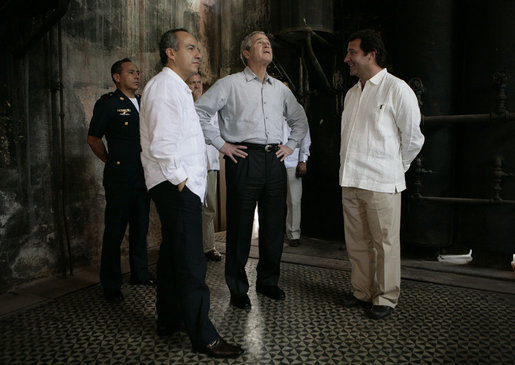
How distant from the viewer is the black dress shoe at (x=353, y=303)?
9.42 ft

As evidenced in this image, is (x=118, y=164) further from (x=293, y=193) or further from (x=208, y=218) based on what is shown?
(x=293, y=193)

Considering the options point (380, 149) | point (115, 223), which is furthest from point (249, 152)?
point (115, 223)

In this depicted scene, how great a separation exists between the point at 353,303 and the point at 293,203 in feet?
6.34

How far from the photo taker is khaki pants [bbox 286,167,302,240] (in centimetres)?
467

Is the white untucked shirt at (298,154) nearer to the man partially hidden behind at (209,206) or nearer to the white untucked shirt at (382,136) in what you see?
the man partially hidden behind at (209,206)

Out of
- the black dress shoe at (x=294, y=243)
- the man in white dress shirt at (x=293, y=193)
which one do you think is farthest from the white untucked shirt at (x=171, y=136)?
the black dress shoe at (x=294, y=243)

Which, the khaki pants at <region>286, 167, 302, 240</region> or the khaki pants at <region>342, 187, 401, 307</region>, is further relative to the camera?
the khaki pants at <region>286, 167, 302, 240</region>

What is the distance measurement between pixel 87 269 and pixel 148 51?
7.90 ft

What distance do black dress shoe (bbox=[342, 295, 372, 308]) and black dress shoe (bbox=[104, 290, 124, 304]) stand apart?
165cm

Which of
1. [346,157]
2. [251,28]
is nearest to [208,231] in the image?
[346,157]

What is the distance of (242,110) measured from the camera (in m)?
2.91

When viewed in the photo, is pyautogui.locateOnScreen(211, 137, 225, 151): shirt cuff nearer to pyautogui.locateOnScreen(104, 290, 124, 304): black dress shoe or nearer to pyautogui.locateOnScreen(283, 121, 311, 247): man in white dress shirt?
pyautogui.locateOnScreen(104, 290, 124, 304): black dress shoe

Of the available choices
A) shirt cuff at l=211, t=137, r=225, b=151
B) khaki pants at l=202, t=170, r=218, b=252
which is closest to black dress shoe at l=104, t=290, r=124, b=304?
khaki pants at l=202, t=170, r=218, b=252

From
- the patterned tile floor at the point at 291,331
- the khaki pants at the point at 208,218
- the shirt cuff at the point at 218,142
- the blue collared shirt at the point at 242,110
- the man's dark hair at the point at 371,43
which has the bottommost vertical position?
the patterned tile floor at the point at 291,331
